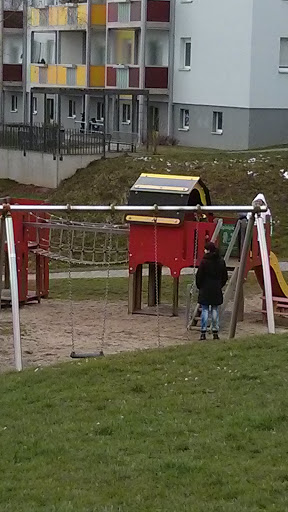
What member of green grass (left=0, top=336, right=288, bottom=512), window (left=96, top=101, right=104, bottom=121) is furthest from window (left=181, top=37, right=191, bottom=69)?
green grass (left=0, top=336, right=288, bottom=512)

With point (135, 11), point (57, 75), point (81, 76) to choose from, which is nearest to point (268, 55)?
point (135, 11)

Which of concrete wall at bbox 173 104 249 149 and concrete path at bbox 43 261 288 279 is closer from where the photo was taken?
concrete path at bbox 43 261 288 279

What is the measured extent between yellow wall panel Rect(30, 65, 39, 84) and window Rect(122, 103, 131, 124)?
5856mm

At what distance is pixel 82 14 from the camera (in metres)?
48.8

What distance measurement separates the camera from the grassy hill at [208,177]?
105 feet

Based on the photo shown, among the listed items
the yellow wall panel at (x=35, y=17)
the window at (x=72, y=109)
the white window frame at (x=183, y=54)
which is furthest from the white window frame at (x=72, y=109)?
the white window frame at (x=183, y=54)

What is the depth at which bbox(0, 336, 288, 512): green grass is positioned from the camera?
688cm

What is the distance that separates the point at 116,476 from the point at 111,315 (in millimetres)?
11627

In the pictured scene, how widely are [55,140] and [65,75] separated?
11.3 m

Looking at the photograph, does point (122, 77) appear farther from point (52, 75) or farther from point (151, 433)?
point (151, 433)

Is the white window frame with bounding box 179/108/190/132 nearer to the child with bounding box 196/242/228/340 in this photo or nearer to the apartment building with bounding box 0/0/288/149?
the apartment building with bounding box 0/0/288/149

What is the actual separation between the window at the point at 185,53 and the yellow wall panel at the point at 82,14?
557 centimetres

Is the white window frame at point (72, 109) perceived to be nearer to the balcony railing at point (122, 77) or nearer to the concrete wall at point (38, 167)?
the balcony railing at point (122, 77)

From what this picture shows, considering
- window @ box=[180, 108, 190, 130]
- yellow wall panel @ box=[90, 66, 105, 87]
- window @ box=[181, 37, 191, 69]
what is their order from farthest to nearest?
yellow wall panel @ box=[90, 66, 105, 87], window @ box=[180, 108, 190, 130], window @ box=[181, 37, 191, 69]
